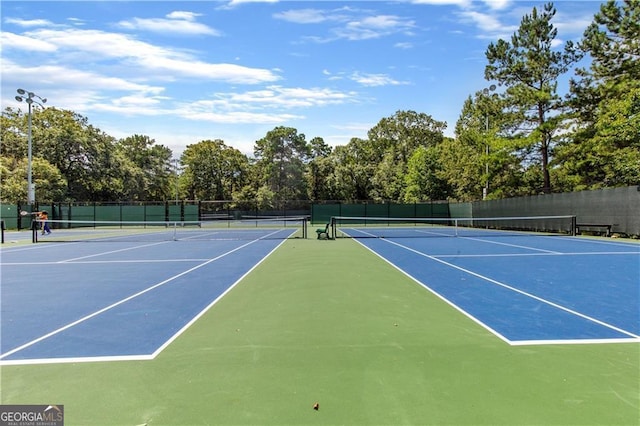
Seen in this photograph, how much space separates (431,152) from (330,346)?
51018 millimetres

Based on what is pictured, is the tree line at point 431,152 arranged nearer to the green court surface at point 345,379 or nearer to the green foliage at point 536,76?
the green foliage at point 536,76

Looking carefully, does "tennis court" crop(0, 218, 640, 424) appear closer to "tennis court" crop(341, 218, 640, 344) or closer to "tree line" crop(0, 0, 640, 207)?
"tennis court" crop(341, 218, 640, 344)

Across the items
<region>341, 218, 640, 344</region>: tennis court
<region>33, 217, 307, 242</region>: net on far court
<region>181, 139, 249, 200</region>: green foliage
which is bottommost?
<region>33, 217, 307, 242</region>: net on far court

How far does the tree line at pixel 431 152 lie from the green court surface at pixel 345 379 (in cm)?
2458

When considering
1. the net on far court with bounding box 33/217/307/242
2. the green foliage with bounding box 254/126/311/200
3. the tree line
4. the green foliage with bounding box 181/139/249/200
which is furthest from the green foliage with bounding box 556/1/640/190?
the green foliage with bounding box 181/139/249/200

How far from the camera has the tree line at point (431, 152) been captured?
89.3 ft

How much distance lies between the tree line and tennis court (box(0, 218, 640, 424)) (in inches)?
881

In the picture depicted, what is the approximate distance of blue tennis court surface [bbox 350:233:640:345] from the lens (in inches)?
213

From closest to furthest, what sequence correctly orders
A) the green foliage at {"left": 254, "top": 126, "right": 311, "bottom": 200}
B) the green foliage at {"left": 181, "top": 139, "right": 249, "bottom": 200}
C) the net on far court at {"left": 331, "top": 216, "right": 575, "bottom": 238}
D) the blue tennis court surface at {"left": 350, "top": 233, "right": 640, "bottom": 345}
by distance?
1. the blue tennis court surface at {"left": 350, "top": 233, "right": 640, "bottom": 345}
2. the net on far court at {"left": 331, "top": 216, "right": 575, "bottom": 238}
3. the green foliage at {"left": 254, "top": 126, "right": 311, "bottom": 200}
4. the green foliage at {"left": 181, "top": 139, "right": 249, "bottom": 200}

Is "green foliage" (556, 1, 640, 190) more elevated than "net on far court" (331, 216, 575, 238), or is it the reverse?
"green foliage" (556, 1, 640, 190)

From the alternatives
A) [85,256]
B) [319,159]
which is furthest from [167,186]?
[85,256]

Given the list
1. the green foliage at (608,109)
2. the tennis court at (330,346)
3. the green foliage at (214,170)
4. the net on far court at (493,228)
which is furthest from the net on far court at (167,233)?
the green foliage at (214,170)

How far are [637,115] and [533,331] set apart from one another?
23.5m

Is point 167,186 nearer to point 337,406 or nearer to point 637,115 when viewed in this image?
point 637,115
